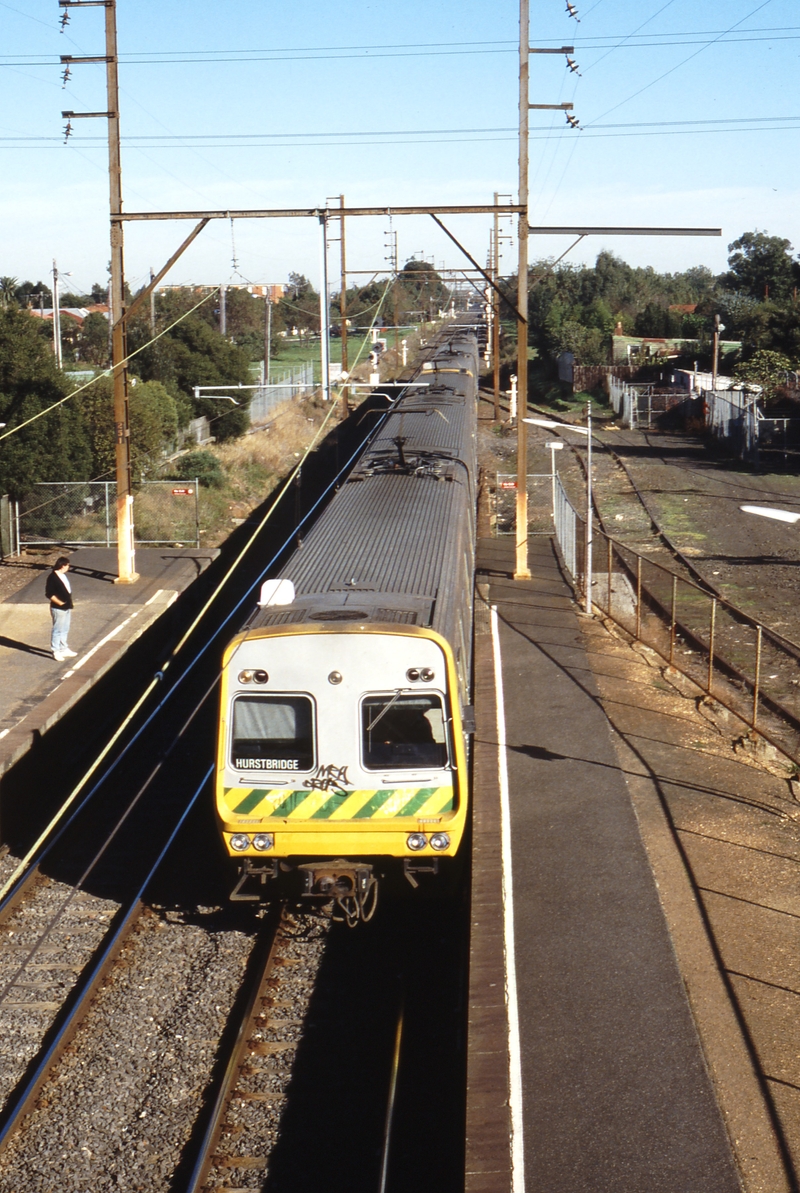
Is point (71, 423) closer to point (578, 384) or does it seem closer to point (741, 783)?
point (741, 783)

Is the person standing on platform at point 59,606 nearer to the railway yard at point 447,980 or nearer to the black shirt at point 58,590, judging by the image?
the black shirt at point 58,590

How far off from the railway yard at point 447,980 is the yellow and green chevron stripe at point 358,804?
99cm

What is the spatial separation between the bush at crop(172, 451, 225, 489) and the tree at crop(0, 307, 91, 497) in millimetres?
7079

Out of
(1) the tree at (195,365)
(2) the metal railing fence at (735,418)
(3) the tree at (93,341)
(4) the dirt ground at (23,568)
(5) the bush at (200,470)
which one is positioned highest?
(3) the tree at (93,341)

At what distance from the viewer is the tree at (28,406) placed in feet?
70.1

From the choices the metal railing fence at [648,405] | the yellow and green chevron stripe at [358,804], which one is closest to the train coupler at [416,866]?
the yellow and green chevron stripe at [358,804]

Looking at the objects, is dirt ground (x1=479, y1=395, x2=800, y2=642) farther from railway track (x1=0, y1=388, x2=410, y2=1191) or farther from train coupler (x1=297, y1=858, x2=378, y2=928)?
train coupler (x1=297, y1=858, x2=378, y2=928)

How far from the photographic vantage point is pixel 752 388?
137ft

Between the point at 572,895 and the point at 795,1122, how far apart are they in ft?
8.97

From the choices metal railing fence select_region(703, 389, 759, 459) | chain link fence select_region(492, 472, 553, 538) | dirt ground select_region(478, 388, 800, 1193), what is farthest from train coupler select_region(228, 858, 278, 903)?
metal railing fence select_region(703, 389, 759, 459)

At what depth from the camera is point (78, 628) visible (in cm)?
1686

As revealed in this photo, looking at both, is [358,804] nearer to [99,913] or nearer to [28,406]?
[99,913]

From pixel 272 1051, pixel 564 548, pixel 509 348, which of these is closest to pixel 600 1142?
pixel 272 1051

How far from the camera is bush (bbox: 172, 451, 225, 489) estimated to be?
98.8 ft
